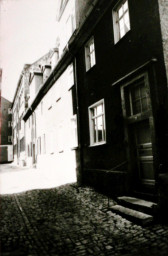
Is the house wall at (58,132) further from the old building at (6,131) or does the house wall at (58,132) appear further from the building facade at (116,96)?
the old building at (6,131)

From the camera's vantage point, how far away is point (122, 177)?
7.23 m

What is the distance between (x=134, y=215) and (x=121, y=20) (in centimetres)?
611

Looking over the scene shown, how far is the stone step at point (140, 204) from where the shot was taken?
5209 millimetres

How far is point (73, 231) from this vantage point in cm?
496

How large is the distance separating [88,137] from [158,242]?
608cm

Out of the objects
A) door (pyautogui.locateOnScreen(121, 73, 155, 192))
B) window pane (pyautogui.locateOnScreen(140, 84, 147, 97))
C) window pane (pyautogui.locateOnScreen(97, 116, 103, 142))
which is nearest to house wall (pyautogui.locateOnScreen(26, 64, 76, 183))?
window pane (pyautogui.locateOnScreen(97, 116, 103, 142))

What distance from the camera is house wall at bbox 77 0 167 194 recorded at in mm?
5875

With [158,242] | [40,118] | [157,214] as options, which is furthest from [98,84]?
[40,118]

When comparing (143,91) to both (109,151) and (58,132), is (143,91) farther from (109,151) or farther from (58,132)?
(58,132)

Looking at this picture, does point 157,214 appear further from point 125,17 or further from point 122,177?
point 125,17

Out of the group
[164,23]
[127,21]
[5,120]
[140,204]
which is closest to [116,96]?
[127,21]

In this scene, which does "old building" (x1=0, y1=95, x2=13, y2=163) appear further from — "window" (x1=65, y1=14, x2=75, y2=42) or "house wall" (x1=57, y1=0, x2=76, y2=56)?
"window" (x1=65, y1=14, x2=75, y2=42)

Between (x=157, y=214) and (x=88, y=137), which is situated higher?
(x=88, y=137)

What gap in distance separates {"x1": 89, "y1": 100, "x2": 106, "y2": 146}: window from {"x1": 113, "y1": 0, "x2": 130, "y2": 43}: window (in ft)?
8.02
